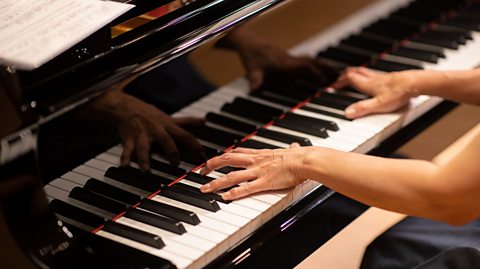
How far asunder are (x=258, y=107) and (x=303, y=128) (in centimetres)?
13

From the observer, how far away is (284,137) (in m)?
1.85

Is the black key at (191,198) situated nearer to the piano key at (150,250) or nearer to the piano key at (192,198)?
the piano key at (192,198)

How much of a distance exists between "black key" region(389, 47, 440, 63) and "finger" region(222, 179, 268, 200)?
85 cm

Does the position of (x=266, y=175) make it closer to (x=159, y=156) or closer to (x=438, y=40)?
(x=159, y=156)

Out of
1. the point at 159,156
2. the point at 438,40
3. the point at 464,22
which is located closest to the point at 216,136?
the point at 159,156

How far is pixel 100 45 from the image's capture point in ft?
5.17

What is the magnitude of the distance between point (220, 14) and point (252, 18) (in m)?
0.09

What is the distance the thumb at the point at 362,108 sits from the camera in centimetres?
195

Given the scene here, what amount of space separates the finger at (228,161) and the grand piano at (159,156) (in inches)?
1.1

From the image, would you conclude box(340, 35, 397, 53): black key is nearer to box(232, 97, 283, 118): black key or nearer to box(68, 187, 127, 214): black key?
box(232, 97, 283, 118): black key

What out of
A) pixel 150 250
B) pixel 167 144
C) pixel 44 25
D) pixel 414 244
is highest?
pixel 44 25

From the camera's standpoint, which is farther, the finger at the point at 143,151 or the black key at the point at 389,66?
the black key at the point at 389,66

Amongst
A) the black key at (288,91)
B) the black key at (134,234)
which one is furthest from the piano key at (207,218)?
the black key at (288,91)

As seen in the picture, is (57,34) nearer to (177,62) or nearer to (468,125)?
(177,62)
